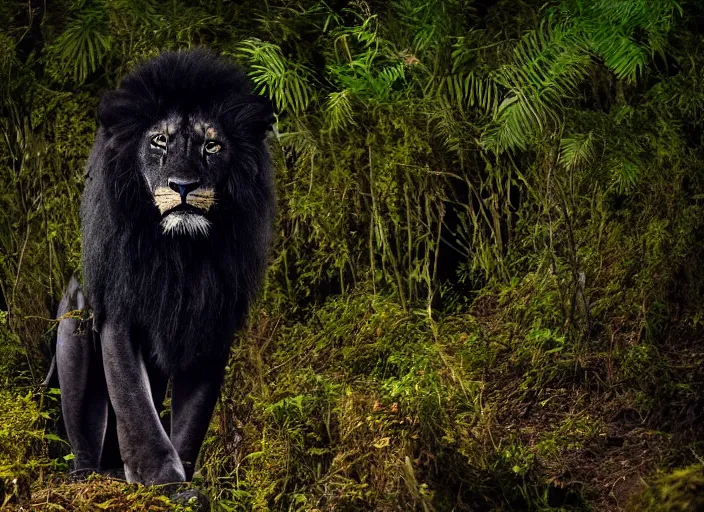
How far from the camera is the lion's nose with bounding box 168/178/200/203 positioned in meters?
4.82

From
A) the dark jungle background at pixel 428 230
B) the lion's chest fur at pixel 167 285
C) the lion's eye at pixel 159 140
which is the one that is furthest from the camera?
the dark jungle background at pixel 428 230

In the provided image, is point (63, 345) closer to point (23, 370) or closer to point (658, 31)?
point (23, 370)

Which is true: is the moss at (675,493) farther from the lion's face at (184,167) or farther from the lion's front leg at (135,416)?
the lion's face at (184,167)

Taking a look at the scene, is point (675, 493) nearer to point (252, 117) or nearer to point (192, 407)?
point (192, 407)

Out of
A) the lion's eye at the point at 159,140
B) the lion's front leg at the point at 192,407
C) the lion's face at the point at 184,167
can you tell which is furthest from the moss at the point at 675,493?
the lion's eye at the point at 159,140

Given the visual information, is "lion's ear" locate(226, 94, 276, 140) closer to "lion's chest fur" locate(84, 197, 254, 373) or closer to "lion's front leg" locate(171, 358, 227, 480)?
"lion's chest fur" locate(84, 197, 254, 373)

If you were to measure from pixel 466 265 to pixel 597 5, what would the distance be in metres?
1.50

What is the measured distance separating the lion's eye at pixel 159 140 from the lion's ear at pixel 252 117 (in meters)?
0.25

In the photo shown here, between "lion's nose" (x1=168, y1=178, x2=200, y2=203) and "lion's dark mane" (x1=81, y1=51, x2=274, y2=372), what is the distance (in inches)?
5.5

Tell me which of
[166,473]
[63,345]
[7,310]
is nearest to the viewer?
[166,473]

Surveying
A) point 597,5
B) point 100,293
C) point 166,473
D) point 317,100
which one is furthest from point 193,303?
point 597,5

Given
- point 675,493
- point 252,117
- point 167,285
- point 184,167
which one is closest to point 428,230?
point 252,117

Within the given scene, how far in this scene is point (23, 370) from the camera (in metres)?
5.99

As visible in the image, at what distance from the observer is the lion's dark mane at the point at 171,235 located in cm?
498
